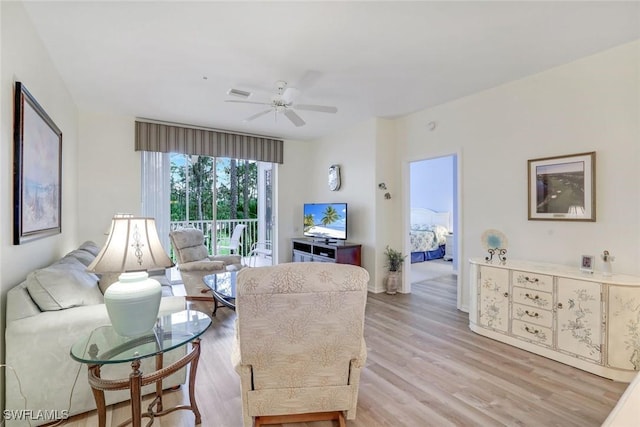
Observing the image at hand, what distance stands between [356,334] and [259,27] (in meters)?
2.15

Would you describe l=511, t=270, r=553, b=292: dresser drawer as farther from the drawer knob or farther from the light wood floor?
the light wood floor

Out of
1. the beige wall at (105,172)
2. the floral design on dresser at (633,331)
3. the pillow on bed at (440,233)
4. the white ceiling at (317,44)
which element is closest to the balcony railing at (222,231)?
the beige wall at (105,172)

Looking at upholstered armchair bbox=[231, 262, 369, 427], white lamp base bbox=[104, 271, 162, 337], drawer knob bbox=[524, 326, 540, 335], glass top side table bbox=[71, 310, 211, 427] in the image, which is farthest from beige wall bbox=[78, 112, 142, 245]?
drawer knob bbox=[524, 326, 540, 335]

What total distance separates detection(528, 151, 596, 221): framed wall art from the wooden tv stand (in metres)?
2.29

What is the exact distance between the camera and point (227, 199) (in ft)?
20.1

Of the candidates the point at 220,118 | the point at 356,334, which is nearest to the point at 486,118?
the point at 356,334

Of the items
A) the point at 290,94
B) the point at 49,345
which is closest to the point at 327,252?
the point at 290,94

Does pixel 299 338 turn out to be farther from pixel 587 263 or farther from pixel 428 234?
pixel 428 234

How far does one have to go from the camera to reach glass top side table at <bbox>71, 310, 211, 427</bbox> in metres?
1.41

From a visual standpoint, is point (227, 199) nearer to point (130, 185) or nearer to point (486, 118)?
point (130, 185)

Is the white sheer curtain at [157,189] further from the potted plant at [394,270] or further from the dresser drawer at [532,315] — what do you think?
the dresser drawer at [532,315]

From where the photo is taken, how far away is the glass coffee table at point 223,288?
2.88 m

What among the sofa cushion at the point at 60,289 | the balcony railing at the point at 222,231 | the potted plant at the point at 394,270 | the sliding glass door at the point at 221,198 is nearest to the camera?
the sofa cushion at the point at 60,289
